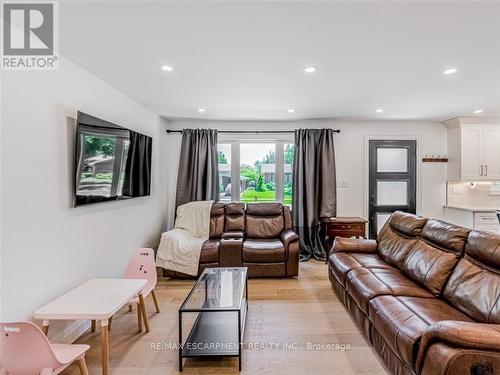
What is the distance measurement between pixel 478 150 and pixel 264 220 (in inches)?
151

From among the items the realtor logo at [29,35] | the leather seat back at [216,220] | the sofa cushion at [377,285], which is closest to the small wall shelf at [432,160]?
the sofa cushion at [377,285]

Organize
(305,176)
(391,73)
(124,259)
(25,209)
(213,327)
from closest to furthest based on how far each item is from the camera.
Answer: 1. (25,209)
2. (213,327)
3. (391,73)
4. (124,259)
5. (305,176)

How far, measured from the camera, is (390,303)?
2076 mm

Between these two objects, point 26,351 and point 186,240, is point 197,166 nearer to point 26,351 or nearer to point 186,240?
point 186,240

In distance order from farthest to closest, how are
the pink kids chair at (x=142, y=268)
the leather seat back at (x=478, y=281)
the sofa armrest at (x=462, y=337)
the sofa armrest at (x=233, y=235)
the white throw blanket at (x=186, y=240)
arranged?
the sofa armrest at (x=233, y=235) → the white throw blanket at (x=186, y=240) → the pink kids chair at (x=142, y=268) → the leather seat back at (x=478, y=281) → the sofa armrest at (x=462, y=337)

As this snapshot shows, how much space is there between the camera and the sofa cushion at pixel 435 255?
2314mm

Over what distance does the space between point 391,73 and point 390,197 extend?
2.95m

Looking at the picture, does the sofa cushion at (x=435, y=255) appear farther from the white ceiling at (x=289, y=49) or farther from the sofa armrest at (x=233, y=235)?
the sofa armrest at (x=233, y=235)

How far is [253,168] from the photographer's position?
5125 mm

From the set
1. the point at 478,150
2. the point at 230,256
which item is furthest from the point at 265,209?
the point at 478,150

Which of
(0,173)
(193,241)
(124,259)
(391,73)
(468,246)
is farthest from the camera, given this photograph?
(193,241)

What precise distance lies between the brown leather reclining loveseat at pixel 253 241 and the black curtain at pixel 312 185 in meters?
0.40

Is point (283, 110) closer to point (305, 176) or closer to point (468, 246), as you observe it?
point (305, 176)

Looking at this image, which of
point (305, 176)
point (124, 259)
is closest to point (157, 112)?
point (124, 259)
